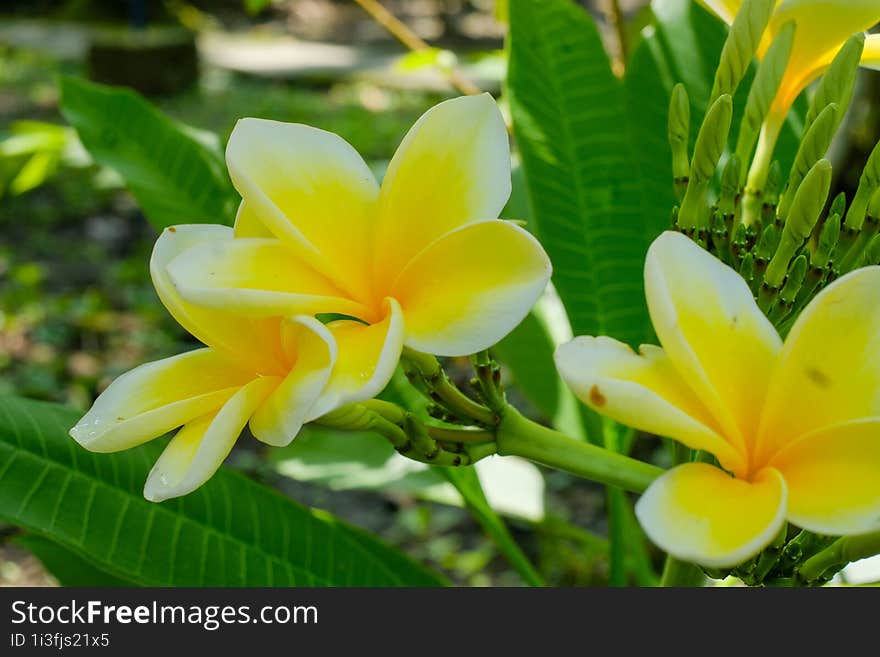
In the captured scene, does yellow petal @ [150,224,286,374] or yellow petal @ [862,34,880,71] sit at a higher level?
yellow petal @ [862,34,880,71]

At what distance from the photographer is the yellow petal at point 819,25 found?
2.08ft

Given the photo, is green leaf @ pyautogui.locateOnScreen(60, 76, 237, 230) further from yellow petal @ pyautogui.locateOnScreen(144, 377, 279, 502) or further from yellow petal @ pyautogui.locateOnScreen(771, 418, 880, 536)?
yellow petal @ pyautogui.locateOnScreen(771, 418, 880, 536)

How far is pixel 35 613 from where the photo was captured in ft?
2.53

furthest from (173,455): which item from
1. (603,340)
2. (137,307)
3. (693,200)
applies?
(137,307)

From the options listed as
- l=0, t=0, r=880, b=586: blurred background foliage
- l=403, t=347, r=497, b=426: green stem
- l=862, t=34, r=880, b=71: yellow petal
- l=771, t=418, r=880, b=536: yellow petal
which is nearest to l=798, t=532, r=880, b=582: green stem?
l=771, t=418, r=880, b=536: yellow petal

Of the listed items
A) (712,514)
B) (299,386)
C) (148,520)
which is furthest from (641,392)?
(148,520)

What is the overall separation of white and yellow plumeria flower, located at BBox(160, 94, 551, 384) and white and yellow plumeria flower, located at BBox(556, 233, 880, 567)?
0.19ft

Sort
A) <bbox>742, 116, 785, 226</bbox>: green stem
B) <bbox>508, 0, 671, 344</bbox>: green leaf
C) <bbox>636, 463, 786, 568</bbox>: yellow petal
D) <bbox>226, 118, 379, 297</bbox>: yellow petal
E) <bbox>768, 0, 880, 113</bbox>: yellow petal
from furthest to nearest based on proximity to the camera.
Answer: <bbox>508, 0, 671, 344</bbox>: green leaf, <bbox>742, 116, 785, 226</bbox>: green stem, <bbox>768, 0, 880, 113</bbox>: yellow petal, <bbox>226, 118, 379, 297</bbox>: yellow petal, <bbox>636, 463, 786, 568</bbox>: yellow petal

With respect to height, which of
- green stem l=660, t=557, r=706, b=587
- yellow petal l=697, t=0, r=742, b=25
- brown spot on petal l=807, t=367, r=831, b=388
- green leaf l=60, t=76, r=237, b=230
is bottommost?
green stem l=660, t=557, r=706, b=587

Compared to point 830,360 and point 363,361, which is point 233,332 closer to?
point 363,361

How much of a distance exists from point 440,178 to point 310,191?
0.25 ft

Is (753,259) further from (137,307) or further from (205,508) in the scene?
(137,307)

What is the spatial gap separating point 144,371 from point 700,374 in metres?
0.32

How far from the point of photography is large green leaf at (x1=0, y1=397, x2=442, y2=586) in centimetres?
82
